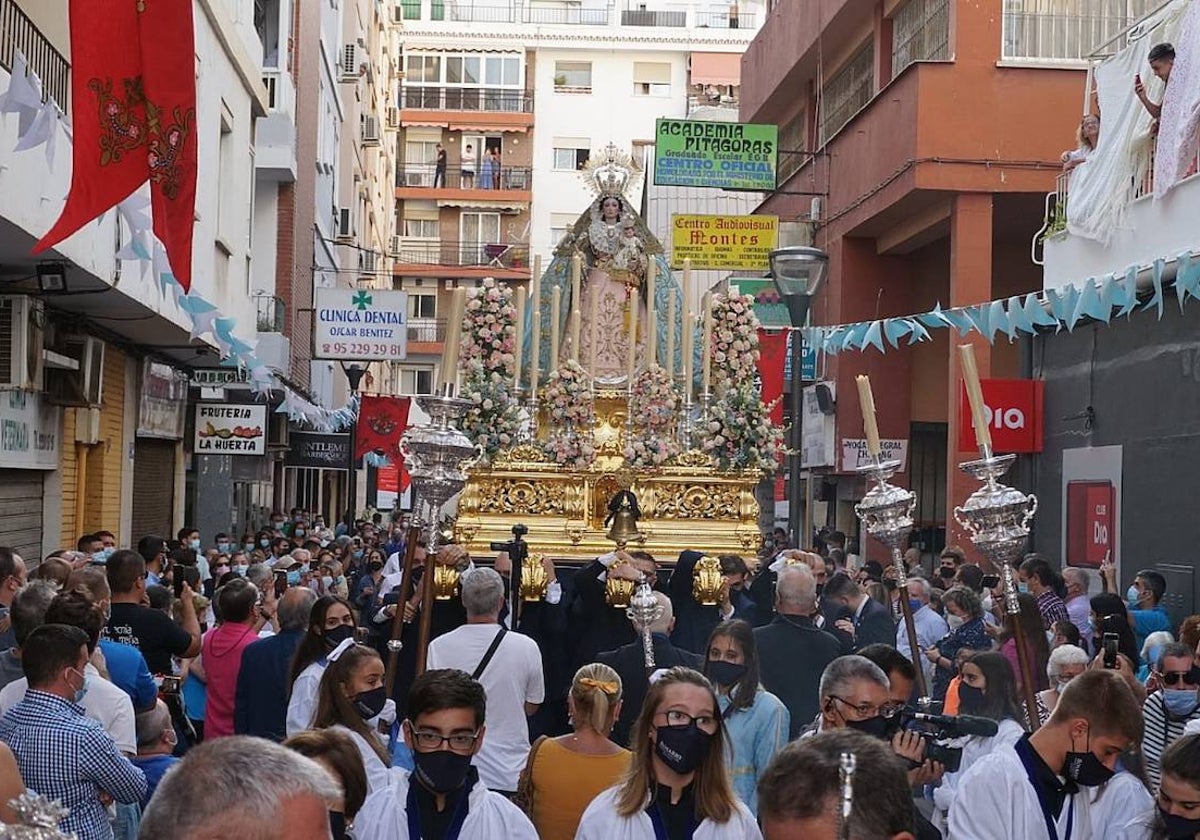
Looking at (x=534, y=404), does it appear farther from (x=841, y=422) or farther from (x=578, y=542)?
(x=841, y=422)

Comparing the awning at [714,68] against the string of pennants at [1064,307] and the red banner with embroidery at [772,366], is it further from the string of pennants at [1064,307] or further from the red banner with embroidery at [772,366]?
the string of pennants at [1064,307]

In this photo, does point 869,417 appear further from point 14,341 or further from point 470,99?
point 470,99

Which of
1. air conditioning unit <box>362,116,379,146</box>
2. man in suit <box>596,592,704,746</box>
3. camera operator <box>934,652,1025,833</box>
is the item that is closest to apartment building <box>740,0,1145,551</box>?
man in suit <box>596,592,704,746</box>

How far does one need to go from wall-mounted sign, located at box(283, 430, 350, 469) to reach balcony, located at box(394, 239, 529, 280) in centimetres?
3087

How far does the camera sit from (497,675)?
8.12m

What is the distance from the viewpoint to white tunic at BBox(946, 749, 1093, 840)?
17.0ft

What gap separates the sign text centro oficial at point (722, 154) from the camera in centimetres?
2458

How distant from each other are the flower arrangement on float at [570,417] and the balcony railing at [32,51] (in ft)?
13.5

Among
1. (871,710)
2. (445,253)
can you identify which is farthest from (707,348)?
(445,253)

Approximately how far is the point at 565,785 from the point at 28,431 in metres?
9.68

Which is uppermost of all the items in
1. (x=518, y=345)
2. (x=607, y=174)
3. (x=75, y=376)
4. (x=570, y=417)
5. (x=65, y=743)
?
(x=607, y=174)

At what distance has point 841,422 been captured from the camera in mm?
28250

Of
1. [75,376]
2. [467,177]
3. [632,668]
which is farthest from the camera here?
[467,177]

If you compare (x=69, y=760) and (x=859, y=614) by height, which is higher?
(x=859, y=614)
